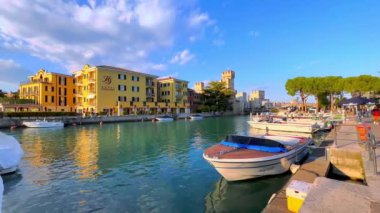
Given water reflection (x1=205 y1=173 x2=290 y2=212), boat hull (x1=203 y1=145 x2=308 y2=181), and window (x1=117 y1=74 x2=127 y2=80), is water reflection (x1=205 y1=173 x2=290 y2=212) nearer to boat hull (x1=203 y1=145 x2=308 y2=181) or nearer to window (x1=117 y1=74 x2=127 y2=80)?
boat hull (x1=203 y1=145 x2=308 y2=181)

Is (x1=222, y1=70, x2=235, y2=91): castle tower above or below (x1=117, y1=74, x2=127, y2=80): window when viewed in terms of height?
above

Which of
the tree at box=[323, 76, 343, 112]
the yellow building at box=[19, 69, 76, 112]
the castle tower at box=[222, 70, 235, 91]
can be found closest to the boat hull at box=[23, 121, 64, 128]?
the yellow building at box=[19, 69, 76, 112]

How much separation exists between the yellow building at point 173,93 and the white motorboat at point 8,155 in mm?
65954

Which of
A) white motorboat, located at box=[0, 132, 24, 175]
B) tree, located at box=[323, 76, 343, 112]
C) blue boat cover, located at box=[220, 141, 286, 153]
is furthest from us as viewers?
tree, located at box=[323, 76, 343, 112]

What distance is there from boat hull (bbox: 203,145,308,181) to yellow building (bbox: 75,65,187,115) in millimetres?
54251

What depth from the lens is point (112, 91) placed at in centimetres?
6084

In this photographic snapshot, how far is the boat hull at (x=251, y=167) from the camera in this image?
932cm

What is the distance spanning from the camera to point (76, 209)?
7961 mm

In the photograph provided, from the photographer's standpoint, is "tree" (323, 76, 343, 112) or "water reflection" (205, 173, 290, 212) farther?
"tree" (323, 76, 343, 112)

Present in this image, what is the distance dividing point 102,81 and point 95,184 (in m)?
52.0

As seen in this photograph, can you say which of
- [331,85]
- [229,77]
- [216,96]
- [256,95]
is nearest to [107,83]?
[216,96]

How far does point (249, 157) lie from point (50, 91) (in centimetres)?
6429

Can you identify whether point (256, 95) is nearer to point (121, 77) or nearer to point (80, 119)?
point (121, 77)

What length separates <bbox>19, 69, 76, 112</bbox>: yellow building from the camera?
195 feet
